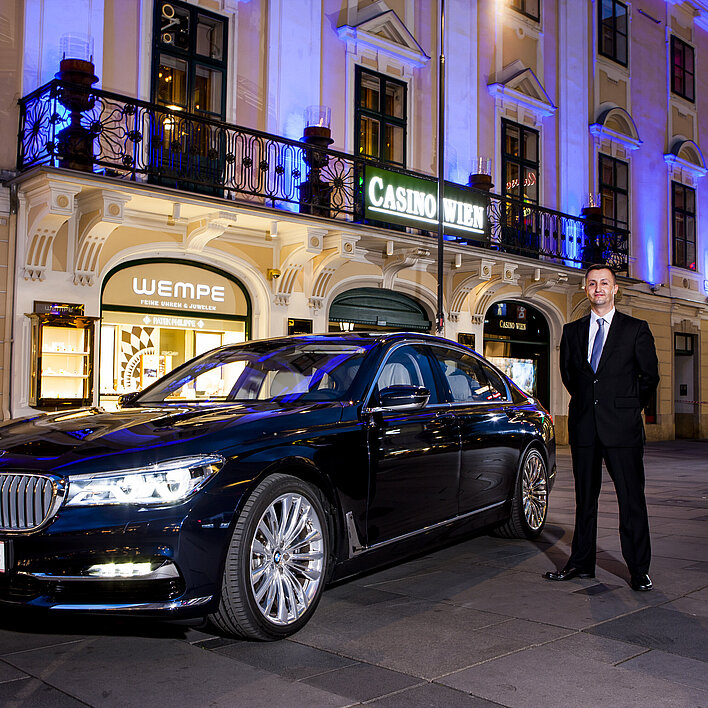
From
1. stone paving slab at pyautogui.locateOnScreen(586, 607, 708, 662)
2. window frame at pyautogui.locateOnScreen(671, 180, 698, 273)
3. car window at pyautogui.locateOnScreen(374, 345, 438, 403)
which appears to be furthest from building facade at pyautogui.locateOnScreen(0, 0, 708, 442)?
stone paving slab at pyautogui.locateOnScreen(586, 607, 708, 662)

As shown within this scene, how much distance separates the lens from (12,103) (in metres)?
11.6

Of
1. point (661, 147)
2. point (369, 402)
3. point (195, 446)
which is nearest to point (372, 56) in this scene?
point (661, 147)

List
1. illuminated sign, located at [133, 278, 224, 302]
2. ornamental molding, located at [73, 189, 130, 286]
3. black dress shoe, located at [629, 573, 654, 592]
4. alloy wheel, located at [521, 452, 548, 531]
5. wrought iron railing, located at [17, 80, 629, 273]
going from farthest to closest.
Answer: illuminated sign, located at [133, 278, 224, 302] < ornamental molding, located at [73, 189, 130, 286] < wrought iron railing, located at [17, 80, 629, 273] < alloy wheel, located at [521, 452, 548, 531] < black dress shoe, located at [629, 573, 654, 592]

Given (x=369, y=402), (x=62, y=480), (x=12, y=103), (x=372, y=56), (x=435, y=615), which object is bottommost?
(x=435, y=615)

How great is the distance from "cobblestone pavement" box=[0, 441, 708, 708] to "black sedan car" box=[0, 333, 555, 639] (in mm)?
267

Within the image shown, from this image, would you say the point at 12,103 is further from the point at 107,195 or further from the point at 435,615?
the point at 435,615

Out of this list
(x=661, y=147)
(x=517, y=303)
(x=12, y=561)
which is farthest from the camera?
(x=661, y=147)

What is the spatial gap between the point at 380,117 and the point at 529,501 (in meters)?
11.4

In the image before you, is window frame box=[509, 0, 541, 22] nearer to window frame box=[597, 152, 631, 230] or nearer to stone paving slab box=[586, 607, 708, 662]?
window frame box=[597, 152, 631, 230]

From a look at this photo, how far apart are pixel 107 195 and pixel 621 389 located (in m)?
8.23

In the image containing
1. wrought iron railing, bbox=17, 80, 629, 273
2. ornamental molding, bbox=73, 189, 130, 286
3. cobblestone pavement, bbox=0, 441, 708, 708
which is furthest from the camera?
ornamental molding, bbox=73, 189, 130, 286

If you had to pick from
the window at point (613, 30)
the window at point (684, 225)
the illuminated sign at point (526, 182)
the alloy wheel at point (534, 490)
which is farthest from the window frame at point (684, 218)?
the alloy wheel at point (534, 490)

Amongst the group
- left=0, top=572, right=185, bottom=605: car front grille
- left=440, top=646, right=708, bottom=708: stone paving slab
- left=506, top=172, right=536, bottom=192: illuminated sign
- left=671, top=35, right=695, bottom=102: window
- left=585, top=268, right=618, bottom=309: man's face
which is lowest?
left=440, top=646, right=708, bottom=708: stone paving slab

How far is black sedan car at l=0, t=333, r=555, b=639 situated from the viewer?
3707mm
